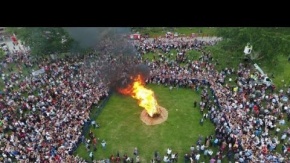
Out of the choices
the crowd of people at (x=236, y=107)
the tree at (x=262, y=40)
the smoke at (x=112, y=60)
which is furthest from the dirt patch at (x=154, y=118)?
the tree at (x=262, y=40)

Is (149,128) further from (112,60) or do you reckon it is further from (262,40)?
(262,40)

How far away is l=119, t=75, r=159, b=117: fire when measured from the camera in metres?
28.6

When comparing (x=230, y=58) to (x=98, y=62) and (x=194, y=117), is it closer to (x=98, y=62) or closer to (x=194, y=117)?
(x=194, y=117)

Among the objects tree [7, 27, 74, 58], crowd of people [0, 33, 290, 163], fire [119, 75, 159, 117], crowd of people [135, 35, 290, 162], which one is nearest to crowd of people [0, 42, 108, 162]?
crowd of people [0, 33, 290, 163]

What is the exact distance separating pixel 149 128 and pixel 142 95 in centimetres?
345

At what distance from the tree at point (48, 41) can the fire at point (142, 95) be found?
10235mm

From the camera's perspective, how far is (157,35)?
4259 cm

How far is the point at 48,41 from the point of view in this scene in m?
37.2

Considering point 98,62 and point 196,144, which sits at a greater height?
point 98,62

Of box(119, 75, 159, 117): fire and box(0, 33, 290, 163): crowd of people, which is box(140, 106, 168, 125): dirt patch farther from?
box(0, 33, 290, 163): crowd of people

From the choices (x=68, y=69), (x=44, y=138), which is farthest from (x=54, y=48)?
(x=44, y=138)

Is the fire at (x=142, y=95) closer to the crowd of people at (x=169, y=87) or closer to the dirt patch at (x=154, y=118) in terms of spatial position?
the dirt patch at (x=154, y=118)

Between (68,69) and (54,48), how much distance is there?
439cm

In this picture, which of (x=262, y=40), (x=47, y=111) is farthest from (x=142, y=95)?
(x=262, y=40)
